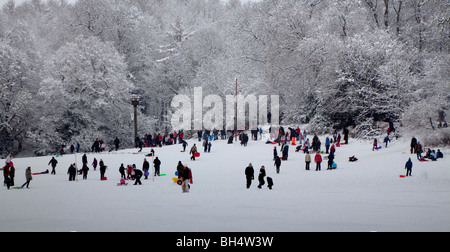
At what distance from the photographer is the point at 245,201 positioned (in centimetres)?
1364

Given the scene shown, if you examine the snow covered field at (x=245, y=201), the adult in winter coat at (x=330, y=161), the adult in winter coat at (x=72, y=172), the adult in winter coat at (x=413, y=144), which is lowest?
the snow covered field at (x=245, y=201)

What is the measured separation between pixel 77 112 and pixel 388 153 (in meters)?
26.4

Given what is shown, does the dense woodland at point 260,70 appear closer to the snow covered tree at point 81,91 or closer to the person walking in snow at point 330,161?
the snow covered tree at point 81,91

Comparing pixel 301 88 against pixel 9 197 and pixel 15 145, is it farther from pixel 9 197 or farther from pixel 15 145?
pixel 9 197

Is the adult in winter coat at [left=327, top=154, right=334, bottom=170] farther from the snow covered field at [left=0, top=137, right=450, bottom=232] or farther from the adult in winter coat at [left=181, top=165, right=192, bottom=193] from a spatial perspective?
the adult in winter coat at [left=181, top=165, right=192, bottom=193]

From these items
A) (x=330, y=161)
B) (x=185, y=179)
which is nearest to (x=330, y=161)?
(x=330, y=161)

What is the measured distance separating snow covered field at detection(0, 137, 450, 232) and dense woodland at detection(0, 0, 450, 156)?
9.41 m

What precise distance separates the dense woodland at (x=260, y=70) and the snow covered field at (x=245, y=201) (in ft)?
30.9

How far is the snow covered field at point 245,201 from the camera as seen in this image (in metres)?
10.2

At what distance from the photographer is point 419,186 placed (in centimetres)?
1642

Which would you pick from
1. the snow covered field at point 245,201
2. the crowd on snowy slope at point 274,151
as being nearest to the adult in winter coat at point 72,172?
the crowd on snowy slope at point 274,151

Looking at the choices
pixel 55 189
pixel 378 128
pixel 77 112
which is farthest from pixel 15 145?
pixel 378 128

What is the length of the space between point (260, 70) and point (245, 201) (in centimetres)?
3495

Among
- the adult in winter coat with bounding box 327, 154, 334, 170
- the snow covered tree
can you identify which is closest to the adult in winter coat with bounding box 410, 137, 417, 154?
the adult in winter coat with bounding box 327, 154, 334, 170
